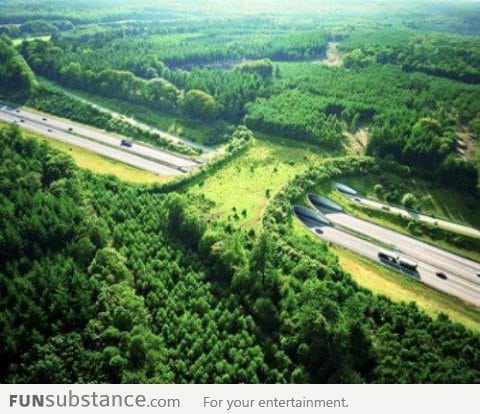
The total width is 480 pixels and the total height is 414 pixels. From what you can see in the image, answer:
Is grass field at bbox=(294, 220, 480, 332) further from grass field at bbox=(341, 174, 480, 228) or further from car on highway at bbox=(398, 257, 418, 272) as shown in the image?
grass field at bbox=(341, 174, 480, 228)

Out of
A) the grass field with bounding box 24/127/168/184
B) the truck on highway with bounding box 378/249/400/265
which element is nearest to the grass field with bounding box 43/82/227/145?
the grass field with bounding box 24/127/168/184

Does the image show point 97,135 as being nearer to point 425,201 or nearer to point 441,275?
point 425,201

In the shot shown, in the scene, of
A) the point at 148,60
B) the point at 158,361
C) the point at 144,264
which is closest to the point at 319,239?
the point at 144,264

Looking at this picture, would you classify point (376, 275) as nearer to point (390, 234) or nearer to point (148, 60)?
point (390, 234)

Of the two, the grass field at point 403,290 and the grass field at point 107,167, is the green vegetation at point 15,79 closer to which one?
the grass field at point 107,167

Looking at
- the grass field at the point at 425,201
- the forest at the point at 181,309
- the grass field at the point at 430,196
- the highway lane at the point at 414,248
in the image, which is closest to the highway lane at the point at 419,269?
the highway lane at the point at 414,248

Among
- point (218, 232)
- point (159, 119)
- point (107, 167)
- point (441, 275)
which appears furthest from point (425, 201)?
point (159, 119)

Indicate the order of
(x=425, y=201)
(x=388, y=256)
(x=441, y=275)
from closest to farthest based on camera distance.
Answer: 1. (x=441, y=275)
2. (x=388, y=256)
3. (x=425, y=201)
